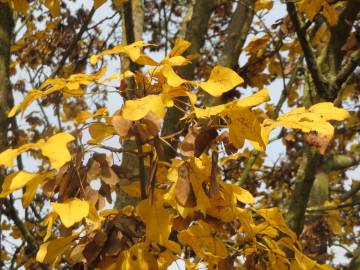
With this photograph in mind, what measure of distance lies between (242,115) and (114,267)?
17.7 inches

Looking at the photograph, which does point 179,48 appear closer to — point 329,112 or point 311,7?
point 329,112

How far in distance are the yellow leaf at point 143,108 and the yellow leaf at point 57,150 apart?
0.12m

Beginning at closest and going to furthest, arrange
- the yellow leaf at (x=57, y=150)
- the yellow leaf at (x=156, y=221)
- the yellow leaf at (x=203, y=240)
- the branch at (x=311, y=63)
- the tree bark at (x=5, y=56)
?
the yellow leaf at (x=57, y=150)
the yellow leaf at (x=156, y=221)
the yellow leaf at (x=203, y=240)
the branch at (x=311, y=63)
the tree bark at (x=5, y=56)

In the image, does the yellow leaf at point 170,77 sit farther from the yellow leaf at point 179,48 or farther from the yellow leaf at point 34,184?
the yellow leaf at point 34,184

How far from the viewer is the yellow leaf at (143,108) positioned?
98cm

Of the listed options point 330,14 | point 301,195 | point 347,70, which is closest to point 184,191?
point 301,195

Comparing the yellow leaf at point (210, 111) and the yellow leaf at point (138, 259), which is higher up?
the yellow leaf at point (210, 111)

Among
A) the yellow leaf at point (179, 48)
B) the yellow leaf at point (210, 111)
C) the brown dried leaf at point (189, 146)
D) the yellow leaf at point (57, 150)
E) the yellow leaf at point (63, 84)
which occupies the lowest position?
the brown dried leaf at point (189, 146)

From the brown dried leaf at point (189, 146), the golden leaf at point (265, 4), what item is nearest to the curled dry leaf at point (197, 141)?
the brown dried leaf at point (189, 146)

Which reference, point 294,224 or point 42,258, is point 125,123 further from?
point 294,224

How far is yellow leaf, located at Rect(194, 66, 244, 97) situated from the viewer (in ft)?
3.50

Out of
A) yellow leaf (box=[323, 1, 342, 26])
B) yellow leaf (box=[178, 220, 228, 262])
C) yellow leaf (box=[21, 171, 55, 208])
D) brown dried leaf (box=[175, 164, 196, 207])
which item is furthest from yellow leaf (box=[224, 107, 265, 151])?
yellow leaf (box=[323, 1, 342, 26])

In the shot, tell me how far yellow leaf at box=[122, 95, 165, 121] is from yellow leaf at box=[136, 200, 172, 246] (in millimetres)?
262

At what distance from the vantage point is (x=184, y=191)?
1097 millimetres
